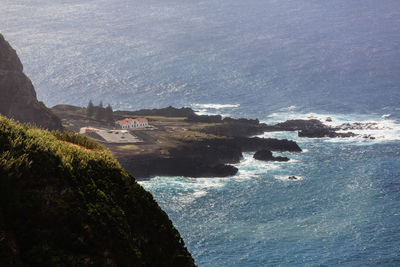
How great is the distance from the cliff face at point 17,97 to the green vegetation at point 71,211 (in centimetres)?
9585

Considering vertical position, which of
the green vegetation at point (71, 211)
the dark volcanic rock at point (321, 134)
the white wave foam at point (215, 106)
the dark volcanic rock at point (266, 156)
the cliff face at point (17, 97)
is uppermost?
the cliff face at point (17, 97)

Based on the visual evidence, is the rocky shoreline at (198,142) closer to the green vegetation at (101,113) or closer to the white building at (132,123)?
the green vegetation at (101,113)

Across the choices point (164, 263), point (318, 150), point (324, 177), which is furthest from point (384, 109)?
point (164, 263)

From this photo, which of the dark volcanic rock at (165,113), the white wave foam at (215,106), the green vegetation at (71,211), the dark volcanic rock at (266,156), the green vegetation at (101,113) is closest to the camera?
the green vegetation at (71,211)

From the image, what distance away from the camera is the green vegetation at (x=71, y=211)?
20.5m

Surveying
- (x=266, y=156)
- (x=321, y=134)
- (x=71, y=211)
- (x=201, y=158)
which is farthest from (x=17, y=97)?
(x=71, y=211)

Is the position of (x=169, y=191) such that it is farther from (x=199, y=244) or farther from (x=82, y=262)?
(x=82, y=262)

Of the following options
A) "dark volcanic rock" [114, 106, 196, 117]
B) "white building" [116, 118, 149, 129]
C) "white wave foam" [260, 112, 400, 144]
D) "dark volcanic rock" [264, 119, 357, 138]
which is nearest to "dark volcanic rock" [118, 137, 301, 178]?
"white wave foam" [260, 112, 400, 144]

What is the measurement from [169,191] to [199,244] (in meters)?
23.8

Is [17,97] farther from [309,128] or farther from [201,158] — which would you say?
[309,128]

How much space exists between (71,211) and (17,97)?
338 ft

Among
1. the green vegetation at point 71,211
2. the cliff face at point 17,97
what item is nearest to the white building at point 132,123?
the cliff face at point 17,97

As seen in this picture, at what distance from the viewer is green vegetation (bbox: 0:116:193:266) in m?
20.5

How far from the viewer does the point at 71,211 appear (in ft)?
71.4
